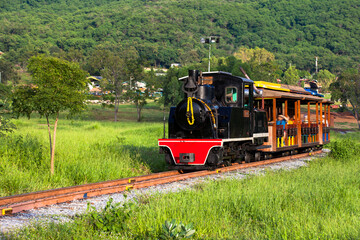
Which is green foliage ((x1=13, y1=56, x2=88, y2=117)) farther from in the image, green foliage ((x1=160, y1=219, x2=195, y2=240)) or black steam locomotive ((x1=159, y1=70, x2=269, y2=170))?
green foliage ((x1=160, y1=219, x2=195, y2=240))

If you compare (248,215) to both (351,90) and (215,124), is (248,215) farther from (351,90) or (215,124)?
(351,90)

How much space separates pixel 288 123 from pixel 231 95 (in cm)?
498

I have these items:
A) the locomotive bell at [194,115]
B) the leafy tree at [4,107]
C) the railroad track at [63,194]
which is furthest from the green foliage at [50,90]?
the locomotive bell at [194,115]

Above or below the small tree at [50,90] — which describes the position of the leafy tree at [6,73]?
above

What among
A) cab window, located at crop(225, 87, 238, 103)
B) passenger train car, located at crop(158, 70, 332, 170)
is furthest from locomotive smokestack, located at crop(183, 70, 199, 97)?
cab window, located at crop(225, 87, 238, 103)

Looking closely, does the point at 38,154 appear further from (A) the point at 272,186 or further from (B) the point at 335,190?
(B) the point at 335,190

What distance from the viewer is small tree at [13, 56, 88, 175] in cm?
1159

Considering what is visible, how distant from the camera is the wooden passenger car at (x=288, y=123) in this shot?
1653 centimetres

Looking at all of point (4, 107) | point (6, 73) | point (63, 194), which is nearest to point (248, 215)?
point (63, 194)

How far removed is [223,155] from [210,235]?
7.12 m

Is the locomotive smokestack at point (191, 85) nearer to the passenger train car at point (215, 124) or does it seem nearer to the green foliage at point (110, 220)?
the passenger train car at point (215, 124)

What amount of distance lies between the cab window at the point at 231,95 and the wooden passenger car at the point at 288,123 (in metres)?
2.57

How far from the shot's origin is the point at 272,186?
9.48 meters

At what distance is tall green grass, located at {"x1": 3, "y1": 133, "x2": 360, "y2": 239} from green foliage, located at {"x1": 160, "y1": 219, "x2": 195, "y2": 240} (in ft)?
0.90
